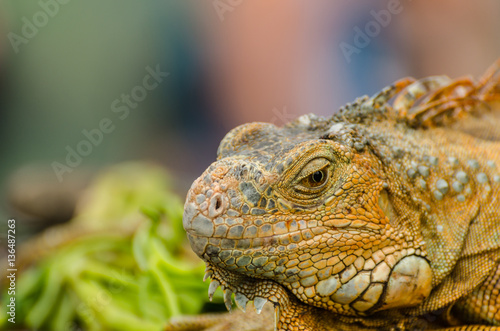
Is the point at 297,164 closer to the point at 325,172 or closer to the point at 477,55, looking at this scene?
the point at 325,172

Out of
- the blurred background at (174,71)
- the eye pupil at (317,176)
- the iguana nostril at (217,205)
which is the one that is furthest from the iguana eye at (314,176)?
the blurred background at (174,71)

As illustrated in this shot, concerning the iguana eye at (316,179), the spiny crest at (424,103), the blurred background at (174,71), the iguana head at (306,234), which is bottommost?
the iguana head at (306,234)

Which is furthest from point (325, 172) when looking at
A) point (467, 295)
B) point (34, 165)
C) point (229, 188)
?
point (34, 165)

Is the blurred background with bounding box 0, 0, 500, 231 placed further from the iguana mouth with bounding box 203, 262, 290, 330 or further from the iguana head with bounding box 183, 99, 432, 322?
the iguana mouth with bounding box 203, 262, 290, 330

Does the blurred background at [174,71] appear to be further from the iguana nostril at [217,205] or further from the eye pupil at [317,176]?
the eye pupil at [317,176]

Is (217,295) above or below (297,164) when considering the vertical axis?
below

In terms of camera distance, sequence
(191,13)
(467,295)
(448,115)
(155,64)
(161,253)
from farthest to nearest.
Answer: (155,64), (191,13), (161,253), (448,115), (467,295)
